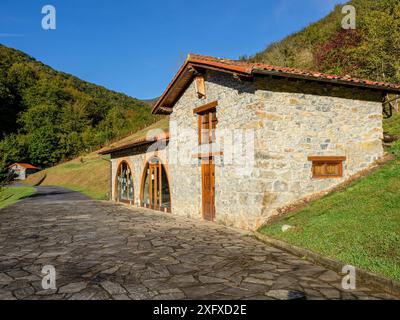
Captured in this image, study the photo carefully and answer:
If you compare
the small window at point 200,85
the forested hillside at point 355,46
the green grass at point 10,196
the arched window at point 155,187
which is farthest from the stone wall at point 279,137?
the green grass at point 10,196

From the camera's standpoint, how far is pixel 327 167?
9.54 metres

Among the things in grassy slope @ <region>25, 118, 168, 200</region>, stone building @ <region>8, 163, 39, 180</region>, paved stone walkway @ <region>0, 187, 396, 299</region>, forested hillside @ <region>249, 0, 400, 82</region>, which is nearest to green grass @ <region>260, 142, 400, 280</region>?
paved stone walkway @ <region>0, 187, 396, 299</region>

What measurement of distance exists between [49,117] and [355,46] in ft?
209

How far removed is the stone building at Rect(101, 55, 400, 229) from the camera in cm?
850

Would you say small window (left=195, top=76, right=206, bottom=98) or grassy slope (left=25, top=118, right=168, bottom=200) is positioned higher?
small window (left=195, top=76, right=206, bottom=98)

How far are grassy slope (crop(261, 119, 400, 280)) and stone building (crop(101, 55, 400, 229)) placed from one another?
78cm

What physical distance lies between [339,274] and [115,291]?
3333 millimetres

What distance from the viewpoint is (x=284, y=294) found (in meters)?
4.12

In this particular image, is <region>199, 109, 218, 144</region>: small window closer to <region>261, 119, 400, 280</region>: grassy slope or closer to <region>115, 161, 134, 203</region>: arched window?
<region>261, 119, 400, 280</region>: grassy slope

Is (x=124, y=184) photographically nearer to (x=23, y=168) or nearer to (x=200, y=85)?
(x=200, y=85)

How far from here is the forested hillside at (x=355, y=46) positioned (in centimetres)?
2038

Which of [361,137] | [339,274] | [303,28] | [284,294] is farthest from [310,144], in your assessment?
[303,28]

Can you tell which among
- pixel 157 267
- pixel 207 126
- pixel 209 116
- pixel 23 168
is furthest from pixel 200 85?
pixel 23 168
